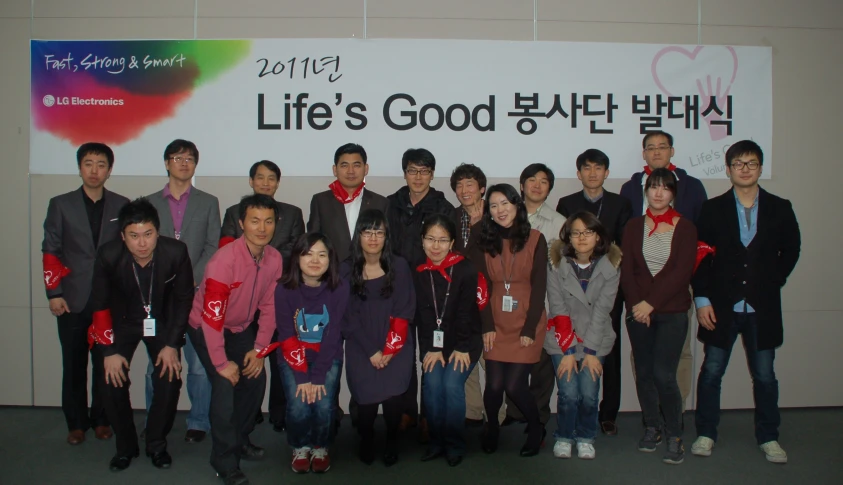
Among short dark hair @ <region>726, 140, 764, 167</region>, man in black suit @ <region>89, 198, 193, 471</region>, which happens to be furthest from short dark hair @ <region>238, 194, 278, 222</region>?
short dark hair @ <region>726, 140, 764, 167</region>

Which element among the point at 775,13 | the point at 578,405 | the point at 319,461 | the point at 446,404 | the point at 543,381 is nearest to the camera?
the point at 319,461

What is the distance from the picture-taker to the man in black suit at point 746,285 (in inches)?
115

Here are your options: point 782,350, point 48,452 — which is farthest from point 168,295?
point 782,350

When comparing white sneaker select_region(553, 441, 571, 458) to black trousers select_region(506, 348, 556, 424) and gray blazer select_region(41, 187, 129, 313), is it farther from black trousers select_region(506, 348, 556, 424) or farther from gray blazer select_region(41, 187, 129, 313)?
gray blazer select_region(41, 187, 129, 313)

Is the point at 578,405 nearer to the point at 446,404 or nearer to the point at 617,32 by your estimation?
the point at 446,404

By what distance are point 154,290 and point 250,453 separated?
1.01 meters

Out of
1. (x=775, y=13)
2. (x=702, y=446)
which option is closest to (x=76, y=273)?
(x=702, y=446)

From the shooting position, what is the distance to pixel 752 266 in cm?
292

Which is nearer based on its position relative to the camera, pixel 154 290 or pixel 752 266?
pixel 154 290

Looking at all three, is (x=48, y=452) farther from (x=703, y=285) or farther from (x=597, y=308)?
(x=703, y=285)

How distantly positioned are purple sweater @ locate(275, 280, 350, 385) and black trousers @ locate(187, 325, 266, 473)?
210 millimetres

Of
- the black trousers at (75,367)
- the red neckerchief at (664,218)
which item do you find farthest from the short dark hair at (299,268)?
the red neckerchief at (664,218)

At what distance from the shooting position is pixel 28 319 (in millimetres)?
3865

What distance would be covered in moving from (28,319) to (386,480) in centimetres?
289
